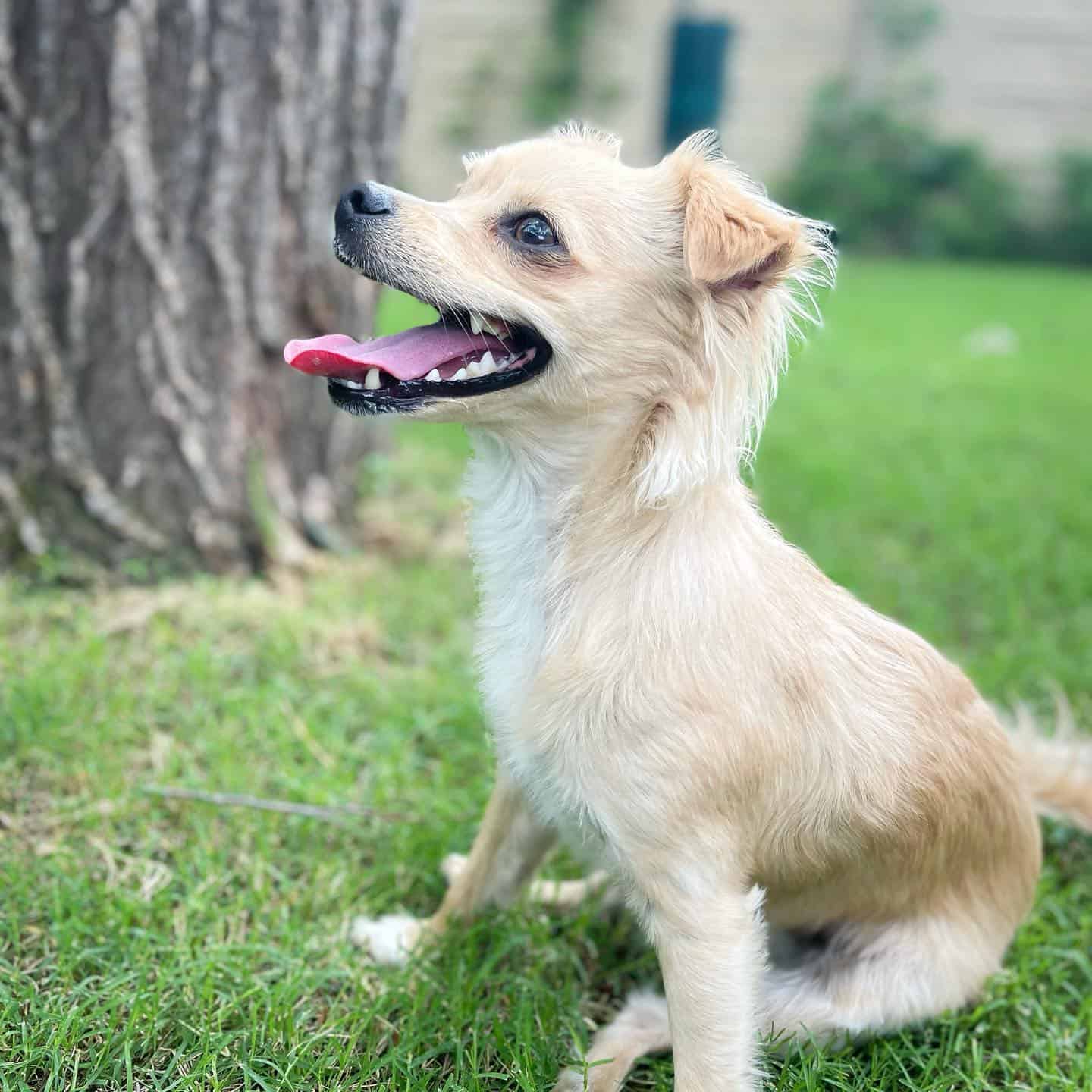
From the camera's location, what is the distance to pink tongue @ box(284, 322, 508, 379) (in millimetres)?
2039

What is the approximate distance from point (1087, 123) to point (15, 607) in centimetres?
1578

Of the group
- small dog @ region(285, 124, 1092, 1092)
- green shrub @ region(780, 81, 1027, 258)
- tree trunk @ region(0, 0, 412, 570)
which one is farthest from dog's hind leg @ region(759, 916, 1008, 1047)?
green shrub @ region(780, 81, 1027, 258)

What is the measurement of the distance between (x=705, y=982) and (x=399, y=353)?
1267 millimetres

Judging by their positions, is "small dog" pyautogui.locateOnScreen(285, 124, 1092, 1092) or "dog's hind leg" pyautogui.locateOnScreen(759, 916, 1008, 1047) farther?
"dog's hind leg" pyautogui.locateOnScreen(759, 916, 1008, 1047)

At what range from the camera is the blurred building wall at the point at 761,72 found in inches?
548

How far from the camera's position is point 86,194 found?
3.29 metres

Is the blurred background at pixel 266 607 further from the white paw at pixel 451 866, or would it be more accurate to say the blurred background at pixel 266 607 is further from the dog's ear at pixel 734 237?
the dog's ear at pixel 734 237

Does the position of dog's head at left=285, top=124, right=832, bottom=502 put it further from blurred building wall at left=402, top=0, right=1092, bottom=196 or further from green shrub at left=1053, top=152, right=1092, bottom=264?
green shrub at left=1053, top=152, right=1092, bottom=264

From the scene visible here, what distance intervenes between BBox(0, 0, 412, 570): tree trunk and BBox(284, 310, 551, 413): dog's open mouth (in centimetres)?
156

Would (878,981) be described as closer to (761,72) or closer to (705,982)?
(705,982)

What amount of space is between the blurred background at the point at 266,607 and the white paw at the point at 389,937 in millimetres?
48

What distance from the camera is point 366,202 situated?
80.0 inches

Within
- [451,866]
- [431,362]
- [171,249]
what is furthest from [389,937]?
[171,249]

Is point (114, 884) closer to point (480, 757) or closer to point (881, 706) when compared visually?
point (480, 757)
